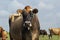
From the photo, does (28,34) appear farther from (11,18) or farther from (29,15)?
(11,18)

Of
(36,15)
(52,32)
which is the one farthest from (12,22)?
(52,32)

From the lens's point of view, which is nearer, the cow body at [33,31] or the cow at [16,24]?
the cow body at [33,31]

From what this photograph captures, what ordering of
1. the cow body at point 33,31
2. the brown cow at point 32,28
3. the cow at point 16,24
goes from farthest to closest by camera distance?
1. the cow at point 16,24
2. the cow body at point 33,31
3. the brown cow at point 32,28

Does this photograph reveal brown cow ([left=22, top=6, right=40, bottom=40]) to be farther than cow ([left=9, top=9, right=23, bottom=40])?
No

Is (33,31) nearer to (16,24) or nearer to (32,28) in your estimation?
(32,28)

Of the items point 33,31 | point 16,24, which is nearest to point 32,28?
point 33,31

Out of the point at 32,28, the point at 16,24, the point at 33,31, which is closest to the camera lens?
the point at 32,28

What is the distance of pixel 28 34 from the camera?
44.3 feet

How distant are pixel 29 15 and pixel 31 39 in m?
1.09

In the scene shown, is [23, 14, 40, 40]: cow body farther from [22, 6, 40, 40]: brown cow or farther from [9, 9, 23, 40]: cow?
[9, 9, 23, 40]: cow

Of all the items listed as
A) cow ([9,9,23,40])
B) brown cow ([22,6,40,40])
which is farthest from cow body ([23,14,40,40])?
cow ([9,9,23,40])

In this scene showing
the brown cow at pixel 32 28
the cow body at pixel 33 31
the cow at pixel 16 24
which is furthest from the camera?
the cow at pixel 16 24

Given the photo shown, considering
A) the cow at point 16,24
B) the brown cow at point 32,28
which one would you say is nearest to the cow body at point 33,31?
the brown cow at point 32,28

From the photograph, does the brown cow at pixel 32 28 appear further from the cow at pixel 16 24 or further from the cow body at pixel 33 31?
the cow at pixel 16 24
